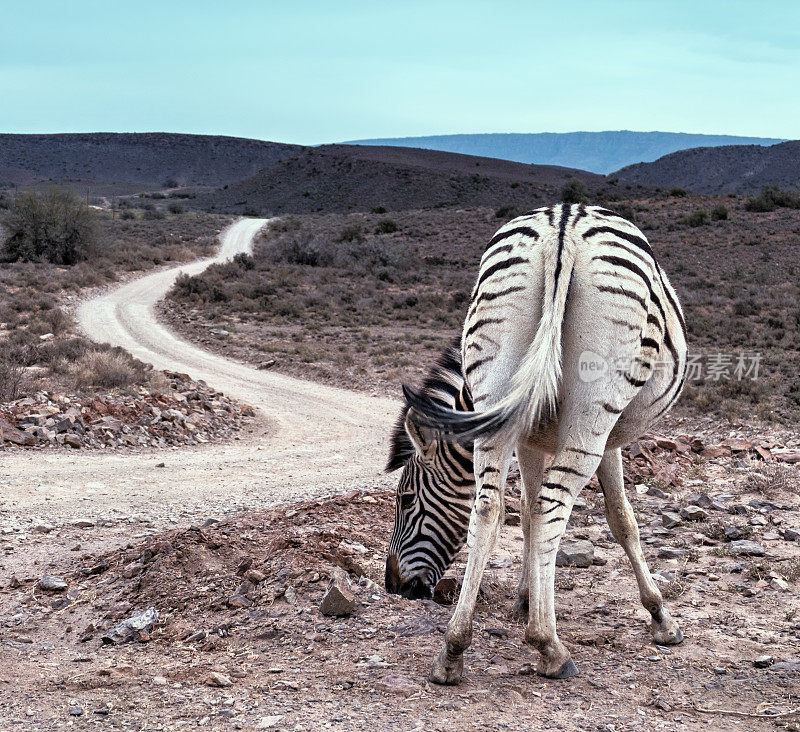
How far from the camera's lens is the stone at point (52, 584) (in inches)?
213

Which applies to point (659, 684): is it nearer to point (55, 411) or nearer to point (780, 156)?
point (55, 411)

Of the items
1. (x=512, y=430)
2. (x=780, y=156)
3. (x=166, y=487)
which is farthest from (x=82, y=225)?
(x=780, y=156)

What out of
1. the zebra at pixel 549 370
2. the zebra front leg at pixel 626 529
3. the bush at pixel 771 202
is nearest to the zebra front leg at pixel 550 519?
the zebra at pixel 549 370

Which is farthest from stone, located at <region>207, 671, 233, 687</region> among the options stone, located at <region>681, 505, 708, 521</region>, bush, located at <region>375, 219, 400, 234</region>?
bush, located at <region>375, 219, 400, 234</region>

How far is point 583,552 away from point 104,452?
7349 millimetres

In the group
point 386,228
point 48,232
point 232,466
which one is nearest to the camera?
point 232,466

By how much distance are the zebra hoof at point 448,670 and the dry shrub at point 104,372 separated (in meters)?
10.8

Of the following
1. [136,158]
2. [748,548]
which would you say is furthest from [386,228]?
[136,158]

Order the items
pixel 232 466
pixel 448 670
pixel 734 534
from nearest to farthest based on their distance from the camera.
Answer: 1. pixel 448 670
2. pixel 734 534
3. pixel 232 466

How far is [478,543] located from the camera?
3.60 m

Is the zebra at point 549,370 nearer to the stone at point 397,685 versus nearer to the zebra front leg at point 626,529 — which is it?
the stone at point 397,685

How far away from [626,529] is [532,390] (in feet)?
5.03

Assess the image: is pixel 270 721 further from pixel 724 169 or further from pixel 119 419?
pixel 724 169

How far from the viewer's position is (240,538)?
19.2 feet
